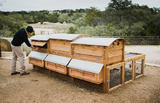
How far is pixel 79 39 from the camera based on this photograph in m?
5.27

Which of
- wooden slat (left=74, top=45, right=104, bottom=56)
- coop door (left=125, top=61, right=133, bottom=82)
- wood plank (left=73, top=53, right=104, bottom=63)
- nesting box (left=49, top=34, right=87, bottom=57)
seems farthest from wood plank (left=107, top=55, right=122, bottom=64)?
nesting box (left=49, top=34, right=87, bottom=57)

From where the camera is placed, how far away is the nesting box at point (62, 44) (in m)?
5.42

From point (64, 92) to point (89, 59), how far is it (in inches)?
54.0

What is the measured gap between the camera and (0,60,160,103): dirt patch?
416cm

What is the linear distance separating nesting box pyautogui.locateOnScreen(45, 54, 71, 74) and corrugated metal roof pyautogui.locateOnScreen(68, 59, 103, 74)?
0.36 metres

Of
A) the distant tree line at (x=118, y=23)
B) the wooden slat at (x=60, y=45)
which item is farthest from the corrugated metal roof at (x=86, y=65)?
the distant tree line at (x=118, y=23)

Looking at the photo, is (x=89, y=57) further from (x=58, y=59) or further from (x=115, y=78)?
(x=115, y=78)

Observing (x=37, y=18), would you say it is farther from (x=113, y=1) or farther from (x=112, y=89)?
(x=112, y=89)

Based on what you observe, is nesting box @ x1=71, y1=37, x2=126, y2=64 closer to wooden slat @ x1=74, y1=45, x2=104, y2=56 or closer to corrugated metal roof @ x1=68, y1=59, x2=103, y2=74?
wooden slat @ x1=74, y1=45, x2=104, y2=56

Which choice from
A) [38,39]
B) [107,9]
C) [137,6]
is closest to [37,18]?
[107,9]

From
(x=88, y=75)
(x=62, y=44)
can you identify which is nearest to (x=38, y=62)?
(x=62, y=44)

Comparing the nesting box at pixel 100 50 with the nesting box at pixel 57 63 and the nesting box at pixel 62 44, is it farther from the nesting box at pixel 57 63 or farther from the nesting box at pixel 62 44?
the nesting box at pixel 57 63

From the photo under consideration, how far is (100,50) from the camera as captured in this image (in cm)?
444

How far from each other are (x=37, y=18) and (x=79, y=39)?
78572 mm
